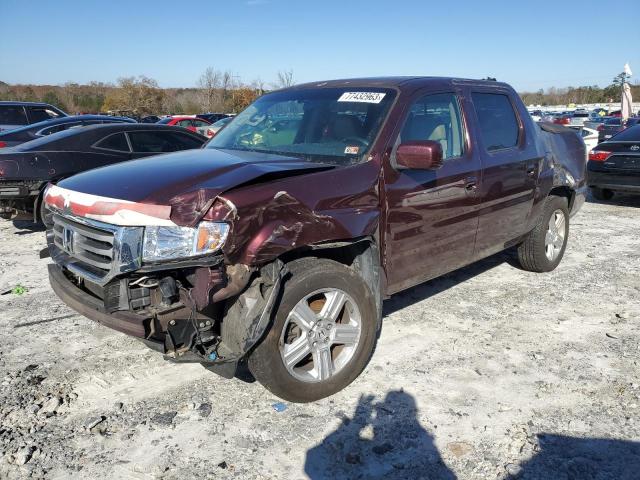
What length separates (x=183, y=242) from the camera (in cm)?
260

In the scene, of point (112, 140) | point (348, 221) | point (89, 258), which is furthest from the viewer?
point (112, 140)

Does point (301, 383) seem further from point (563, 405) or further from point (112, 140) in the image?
point (112, 140)

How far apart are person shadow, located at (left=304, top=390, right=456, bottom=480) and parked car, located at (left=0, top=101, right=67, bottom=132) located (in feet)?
38.9

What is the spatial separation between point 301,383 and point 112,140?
577 cm

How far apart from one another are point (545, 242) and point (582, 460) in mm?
3157

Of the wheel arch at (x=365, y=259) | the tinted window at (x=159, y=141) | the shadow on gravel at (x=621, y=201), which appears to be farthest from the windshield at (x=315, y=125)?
the shadow on gravel at (x=621, y=201)

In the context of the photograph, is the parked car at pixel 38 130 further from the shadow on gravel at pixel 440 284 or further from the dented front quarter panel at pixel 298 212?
the dented front quarter panel at pixel 298 212

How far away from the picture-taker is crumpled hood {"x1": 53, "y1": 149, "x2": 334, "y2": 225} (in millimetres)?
2631

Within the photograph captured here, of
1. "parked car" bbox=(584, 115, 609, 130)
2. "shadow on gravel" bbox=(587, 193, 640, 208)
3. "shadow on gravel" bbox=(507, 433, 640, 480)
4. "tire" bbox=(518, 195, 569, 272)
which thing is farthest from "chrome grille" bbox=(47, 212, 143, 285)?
"parked car" bbox=(584, 115, 609, 130)

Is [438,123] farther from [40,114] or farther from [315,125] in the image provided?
[40,114]

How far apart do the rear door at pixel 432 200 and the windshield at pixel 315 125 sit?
0.23 meters

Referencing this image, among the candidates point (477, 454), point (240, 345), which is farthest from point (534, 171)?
point (240, 345)

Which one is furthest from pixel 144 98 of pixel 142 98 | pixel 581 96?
pixel 581 96

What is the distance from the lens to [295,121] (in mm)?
4016
